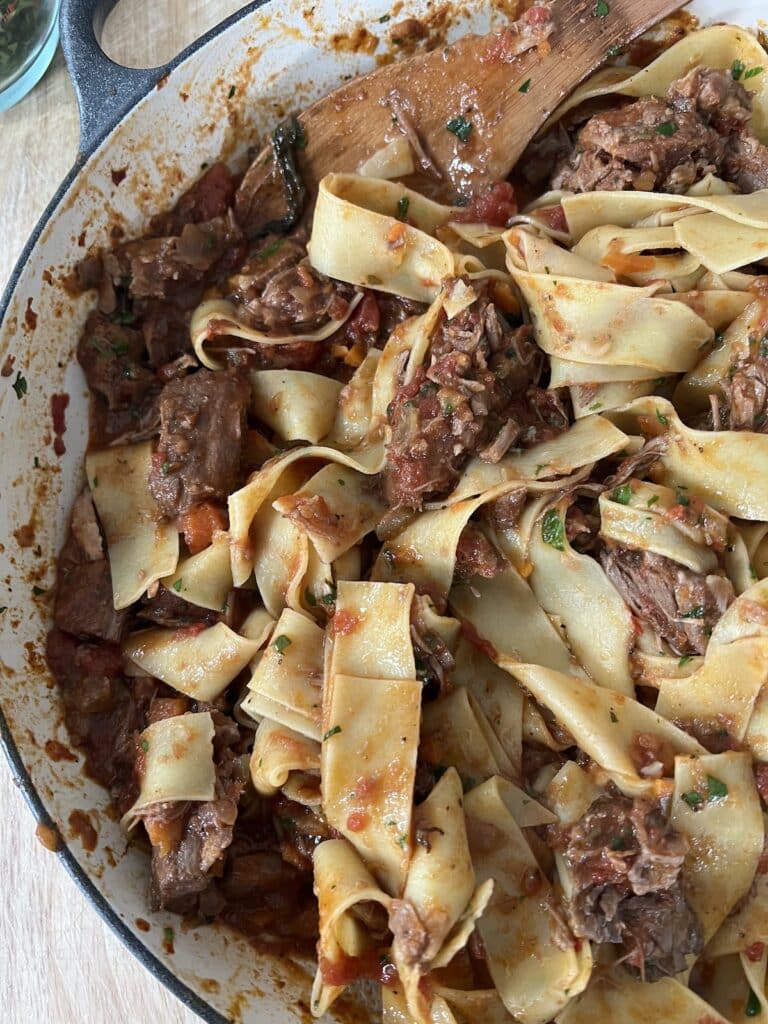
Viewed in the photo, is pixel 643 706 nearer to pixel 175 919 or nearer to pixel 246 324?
pixel 175 919

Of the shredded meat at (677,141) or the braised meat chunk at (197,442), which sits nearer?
the braised meat chunk at (197,442)

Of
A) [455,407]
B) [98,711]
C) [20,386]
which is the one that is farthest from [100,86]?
[98,711]

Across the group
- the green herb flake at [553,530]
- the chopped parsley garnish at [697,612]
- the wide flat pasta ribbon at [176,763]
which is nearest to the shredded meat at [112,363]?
the wide flat pasta ribbon at [176,763]

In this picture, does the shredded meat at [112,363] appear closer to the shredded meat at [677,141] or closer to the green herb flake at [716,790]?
the shredded meat at [677,141]

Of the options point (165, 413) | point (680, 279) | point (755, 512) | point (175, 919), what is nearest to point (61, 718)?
point (175, 919)

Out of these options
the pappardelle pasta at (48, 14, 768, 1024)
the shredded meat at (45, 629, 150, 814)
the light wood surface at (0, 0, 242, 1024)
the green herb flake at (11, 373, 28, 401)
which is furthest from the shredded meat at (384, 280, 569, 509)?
the light wood surface at (0, 0, 242, 1024)

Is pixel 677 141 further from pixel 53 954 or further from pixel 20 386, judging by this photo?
pixel 53 954
